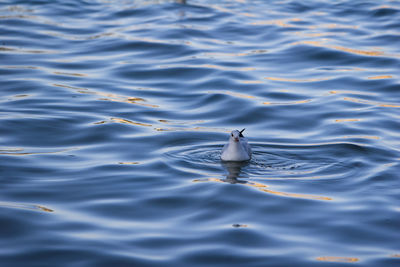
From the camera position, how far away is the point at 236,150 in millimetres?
10172

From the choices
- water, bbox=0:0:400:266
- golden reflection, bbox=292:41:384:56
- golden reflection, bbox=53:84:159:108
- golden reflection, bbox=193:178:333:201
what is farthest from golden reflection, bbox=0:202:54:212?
golden reflection, bbox=292:41:384:56

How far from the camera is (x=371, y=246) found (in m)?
7.55

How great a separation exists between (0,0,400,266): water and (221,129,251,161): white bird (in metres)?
0.15

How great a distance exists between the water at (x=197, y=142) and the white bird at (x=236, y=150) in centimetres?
15

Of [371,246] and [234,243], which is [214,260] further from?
[371,246]

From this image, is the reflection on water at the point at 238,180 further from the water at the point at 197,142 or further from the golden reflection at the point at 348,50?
the golden reflection at the point at 348,50

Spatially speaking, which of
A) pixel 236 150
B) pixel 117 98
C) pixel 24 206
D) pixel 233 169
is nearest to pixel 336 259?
pixel 233 169

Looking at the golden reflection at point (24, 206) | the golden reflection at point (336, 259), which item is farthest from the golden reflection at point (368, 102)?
the golden reflection at point (24, 206)

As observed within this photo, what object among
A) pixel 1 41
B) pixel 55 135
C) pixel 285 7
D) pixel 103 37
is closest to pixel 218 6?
pixel 285 7

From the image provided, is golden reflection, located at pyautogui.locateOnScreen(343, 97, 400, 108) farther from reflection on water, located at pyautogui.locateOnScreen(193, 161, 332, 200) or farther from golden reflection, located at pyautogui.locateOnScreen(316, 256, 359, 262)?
golden reflection, located at pyautogui.locateOnScreen(316, 256, 359, 262)

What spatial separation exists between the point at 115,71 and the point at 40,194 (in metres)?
7.68

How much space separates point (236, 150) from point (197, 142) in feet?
4.38

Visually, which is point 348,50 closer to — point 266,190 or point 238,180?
point 238,180

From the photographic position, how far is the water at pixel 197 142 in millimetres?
7586
